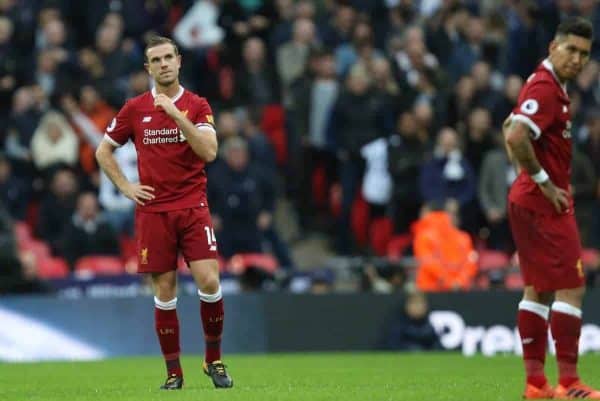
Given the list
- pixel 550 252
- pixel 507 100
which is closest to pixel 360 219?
pixel 507 100

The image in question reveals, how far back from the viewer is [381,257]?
2281cm

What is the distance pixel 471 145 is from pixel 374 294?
13.5 ft

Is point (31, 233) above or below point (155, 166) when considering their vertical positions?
below

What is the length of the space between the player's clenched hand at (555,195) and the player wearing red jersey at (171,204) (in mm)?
2672

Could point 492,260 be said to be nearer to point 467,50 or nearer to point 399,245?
point 399,245

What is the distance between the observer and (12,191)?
22562 mm

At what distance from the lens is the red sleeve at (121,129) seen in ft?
40.6

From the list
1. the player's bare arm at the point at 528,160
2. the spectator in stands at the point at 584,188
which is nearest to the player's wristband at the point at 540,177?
the player's bare arm at the point at 528,160

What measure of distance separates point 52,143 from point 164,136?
1103 centimetres

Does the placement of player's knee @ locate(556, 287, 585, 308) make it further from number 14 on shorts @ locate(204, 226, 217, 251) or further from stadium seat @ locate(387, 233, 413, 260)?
stadium seat @ locate(387, 233, 413, 260)

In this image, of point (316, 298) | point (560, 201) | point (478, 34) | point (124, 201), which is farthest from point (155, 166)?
point (478, 34)

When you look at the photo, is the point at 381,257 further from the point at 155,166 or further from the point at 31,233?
the point at 155,166

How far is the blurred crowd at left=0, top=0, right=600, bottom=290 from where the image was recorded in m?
22.1

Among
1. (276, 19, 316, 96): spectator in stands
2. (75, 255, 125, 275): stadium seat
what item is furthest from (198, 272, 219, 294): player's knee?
(276, 19, 316, 96): spectator in stands
